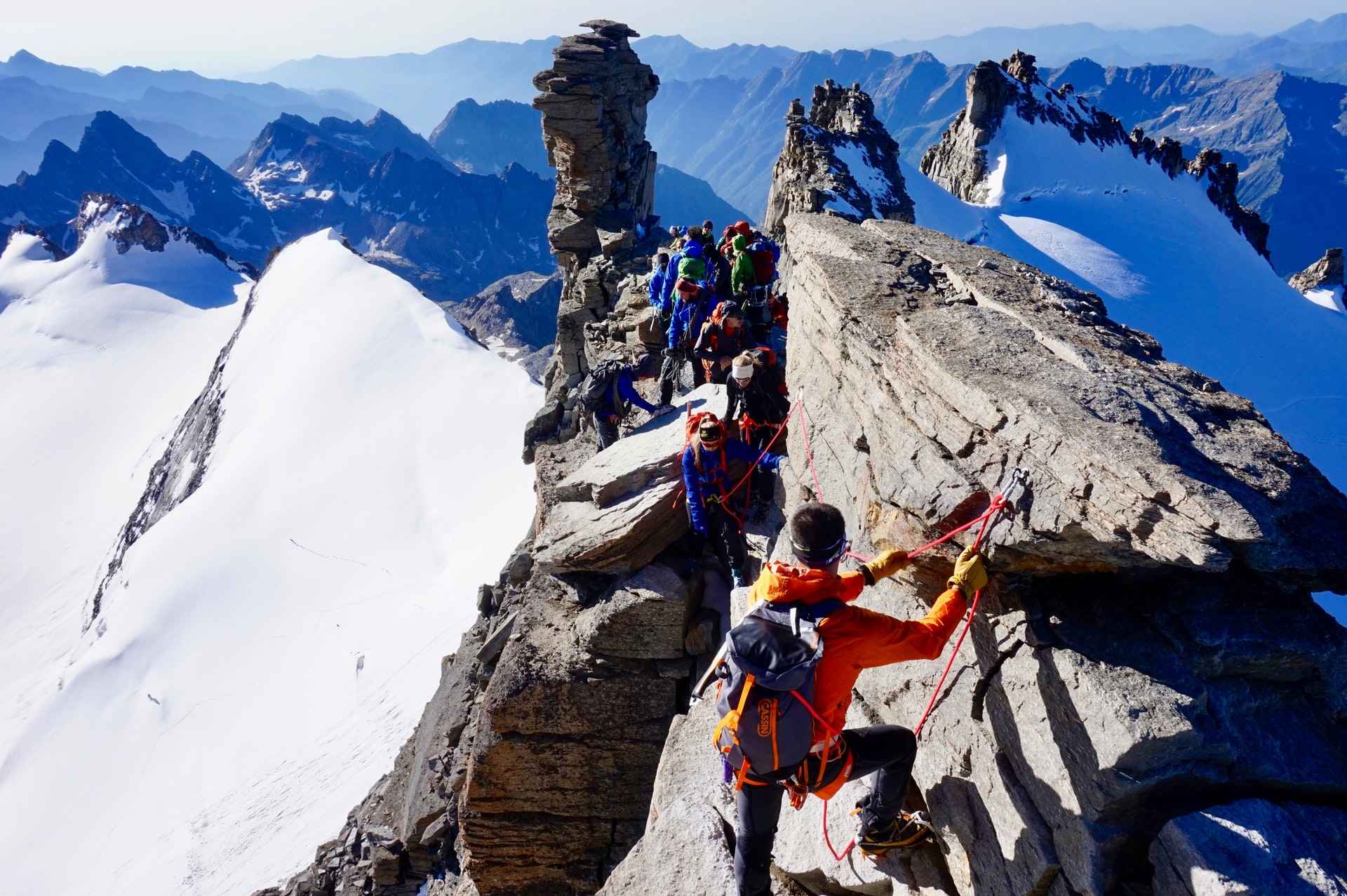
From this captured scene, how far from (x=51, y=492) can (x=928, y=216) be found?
66.3m

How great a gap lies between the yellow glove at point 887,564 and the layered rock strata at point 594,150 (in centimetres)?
2394

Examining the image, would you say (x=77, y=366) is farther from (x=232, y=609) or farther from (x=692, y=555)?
(x=692, y=555)

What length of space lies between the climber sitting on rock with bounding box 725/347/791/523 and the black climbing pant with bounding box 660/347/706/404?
106 inches

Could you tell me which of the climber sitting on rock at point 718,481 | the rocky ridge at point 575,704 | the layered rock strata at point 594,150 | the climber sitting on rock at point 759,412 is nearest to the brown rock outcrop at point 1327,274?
the layered rock strata at point 594,150

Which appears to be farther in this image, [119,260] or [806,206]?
[119,260]

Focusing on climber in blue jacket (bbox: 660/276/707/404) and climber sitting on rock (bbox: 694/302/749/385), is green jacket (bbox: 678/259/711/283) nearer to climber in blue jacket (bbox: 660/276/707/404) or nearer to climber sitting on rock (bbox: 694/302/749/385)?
climber in blue jacket (bbox: 660/276/707/404)

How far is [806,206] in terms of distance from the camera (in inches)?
1010

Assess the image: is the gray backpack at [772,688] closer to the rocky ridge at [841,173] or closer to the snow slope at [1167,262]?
the rocky ridge at [841,173]

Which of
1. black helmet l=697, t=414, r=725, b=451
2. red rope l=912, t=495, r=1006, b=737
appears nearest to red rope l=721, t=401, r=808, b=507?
black helmet l=697, t=414, r=725, b=451

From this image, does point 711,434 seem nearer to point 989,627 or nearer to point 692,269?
point 989,627

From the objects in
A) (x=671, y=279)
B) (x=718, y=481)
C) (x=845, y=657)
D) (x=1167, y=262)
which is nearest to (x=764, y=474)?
(x=718, y=481)

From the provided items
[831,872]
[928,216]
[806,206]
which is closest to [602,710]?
[831,872]

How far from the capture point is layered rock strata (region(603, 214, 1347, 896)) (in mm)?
4934

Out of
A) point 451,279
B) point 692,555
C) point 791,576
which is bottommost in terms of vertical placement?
point 451,279
